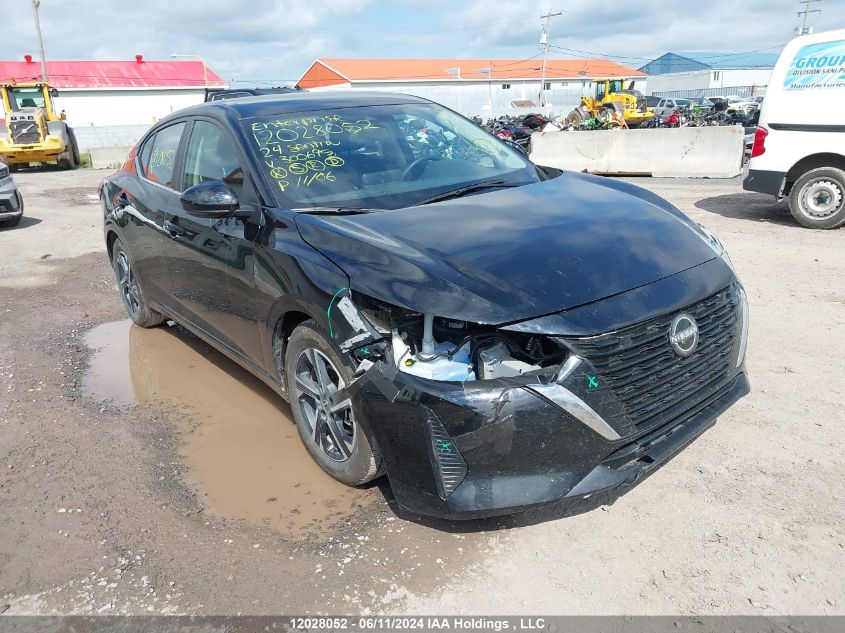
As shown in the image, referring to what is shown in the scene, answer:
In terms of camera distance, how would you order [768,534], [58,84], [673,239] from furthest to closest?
1. [58,84]
2. [673,239]
3. [768,534]

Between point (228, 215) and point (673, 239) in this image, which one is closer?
point (673, 239)

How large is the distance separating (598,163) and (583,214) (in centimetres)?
1289

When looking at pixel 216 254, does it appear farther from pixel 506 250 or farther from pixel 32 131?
pixel 32 131

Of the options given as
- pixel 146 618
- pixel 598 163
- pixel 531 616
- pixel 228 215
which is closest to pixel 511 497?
pixel 531 616

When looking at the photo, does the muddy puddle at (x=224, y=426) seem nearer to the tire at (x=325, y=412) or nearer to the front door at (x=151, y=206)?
the tire at (x=325, y=412)

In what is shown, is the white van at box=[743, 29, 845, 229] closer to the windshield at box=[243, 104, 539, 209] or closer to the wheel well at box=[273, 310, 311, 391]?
the windshield at box=[243, 104, 539, 209]

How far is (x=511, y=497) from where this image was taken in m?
2.44

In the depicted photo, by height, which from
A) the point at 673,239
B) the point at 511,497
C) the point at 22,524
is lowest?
the point at 22,524

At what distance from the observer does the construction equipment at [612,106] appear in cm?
2986

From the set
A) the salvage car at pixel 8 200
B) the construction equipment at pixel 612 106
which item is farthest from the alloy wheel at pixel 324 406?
the construction equipment at pixel 612 106

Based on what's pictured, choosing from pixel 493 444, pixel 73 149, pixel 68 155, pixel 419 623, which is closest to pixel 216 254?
pixel 493 444

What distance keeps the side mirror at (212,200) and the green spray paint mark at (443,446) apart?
1703mm

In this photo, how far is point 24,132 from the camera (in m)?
22.3

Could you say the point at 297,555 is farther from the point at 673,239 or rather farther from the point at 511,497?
the point at 673,239
